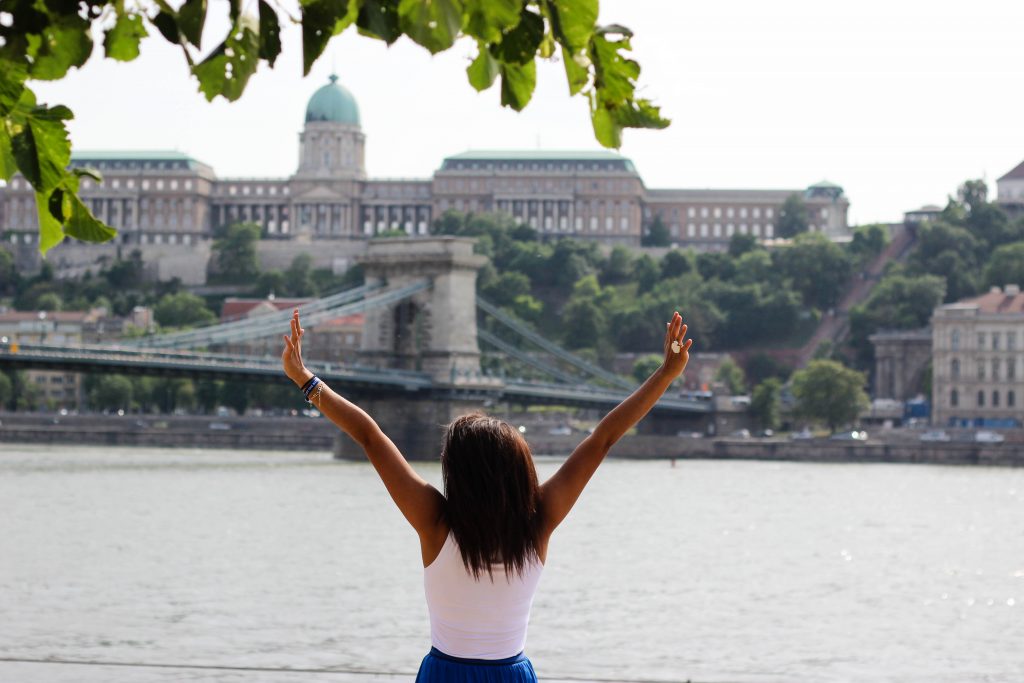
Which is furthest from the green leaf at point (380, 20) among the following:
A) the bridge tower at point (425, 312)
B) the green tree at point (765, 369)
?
the green tree at point (765, 369)

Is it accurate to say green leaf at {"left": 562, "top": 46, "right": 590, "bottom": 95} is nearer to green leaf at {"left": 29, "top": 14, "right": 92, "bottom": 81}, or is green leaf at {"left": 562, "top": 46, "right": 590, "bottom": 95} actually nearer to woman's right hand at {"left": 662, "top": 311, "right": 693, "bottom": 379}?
woman's right hand at {"left": 662, "top": 311, "right": 693, "bottom": 379}

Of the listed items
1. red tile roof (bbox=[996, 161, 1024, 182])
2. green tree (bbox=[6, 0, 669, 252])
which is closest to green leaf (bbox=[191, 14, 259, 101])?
green tree (bbox=[6, 0, 669, 252])

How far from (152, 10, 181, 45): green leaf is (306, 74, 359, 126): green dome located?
10025 centimetres

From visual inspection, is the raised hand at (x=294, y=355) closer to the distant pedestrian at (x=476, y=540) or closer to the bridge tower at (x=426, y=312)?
the distant pedestrian at (x=476, y=540)

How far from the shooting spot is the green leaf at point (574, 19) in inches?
106

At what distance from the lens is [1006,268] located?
70.6 m

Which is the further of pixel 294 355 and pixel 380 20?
pixel 294 355

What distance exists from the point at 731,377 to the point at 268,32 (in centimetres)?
6153

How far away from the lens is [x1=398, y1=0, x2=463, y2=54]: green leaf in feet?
8.43

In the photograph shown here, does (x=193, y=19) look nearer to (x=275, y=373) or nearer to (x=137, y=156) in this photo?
(x=275, y=373)

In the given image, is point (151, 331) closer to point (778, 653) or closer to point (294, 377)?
point (778, 653)

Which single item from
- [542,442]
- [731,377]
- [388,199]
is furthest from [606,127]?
[388,199]

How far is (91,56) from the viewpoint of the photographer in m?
2.72

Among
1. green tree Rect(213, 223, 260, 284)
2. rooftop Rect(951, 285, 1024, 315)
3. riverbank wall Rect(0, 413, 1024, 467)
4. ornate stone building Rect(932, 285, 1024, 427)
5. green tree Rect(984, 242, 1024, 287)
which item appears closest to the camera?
riverbank wall Rect(0, 413, 1024, 467)
